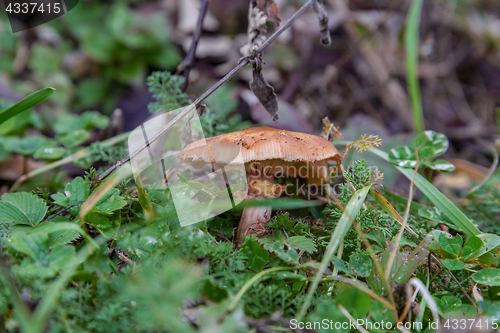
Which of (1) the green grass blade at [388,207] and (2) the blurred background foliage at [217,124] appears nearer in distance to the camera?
(2) the blurred background foliage at [217,124]

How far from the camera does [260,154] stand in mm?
1367

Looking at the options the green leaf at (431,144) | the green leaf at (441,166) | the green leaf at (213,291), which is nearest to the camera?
the green leaf at (213,291)

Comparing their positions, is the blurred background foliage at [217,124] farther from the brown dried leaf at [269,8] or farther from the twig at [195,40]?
the brown dried leaf at [269,8]

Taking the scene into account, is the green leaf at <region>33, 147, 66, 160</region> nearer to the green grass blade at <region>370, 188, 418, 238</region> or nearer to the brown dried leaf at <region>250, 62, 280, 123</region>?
the brown dried leaf at <region>250, 62, 280, 123</region>

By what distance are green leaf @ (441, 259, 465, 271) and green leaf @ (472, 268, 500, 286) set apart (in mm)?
71

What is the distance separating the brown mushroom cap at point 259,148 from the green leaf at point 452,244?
655 mm

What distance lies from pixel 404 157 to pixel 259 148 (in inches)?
42.9

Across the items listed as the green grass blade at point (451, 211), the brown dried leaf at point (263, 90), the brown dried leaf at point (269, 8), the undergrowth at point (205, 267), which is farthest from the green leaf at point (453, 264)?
the brown dried leaf at point (269, 8)

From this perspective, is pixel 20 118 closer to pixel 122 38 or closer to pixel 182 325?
pixel 122 38

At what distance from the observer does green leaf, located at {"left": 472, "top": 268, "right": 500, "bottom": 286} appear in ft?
4.18

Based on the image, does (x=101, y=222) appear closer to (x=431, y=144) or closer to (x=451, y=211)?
(x=451, y=211)

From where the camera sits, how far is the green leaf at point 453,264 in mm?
1317

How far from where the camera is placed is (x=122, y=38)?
3.59 meters

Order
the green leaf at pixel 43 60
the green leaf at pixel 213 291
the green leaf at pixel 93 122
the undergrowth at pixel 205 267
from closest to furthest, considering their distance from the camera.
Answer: the undergrowth at pixel 205 267 → the green leaf at pixel 213 291 → the green leaf at pixel 93 122 → the green leaf at pixel 43 60
